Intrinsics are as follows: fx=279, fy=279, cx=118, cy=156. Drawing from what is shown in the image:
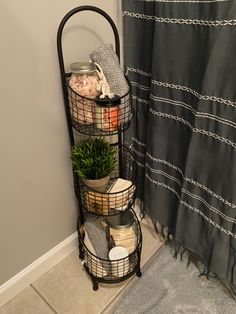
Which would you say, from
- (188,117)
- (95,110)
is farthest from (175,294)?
(95,110)

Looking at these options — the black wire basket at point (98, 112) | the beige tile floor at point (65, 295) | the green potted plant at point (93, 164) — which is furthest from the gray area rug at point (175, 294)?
the black wire basket at point (98, 112)

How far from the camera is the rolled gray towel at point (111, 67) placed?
3.01ft

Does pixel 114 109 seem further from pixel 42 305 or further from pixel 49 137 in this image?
pixel 42 305

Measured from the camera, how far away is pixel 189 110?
1.00 meters

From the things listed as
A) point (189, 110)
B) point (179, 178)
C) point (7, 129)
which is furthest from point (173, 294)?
point (7, 129)

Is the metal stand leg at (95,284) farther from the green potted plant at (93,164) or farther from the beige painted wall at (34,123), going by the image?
the green potted plant at (93,164)

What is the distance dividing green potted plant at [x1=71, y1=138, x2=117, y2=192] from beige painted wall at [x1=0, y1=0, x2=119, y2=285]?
5.1 inches

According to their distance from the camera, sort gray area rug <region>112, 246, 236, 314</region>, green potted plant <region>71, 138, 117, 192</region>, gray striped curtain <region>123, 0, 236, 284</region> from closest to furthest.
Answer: gray striped curtain <region>123, 0, 236, 284</region> → green potted plant <region>71, 138, 117, 192</region> → gray area rug <region>112, 246, 236, 314</region>

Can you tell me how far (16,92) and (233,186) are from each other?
79 centimetres

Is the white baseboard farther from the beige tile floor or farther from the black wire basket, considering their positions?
the black wire basket

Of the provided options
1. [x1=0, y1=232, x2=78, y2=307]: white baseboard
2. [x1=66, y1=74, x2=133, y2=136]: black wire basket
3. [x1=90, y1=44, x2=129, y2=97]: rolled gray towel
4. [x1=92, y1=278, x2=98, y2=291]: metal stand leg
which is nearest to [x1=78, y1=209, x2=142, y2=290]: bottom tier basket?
[x1=92, y1=278, x2=98, y2=291]: metal stand leg

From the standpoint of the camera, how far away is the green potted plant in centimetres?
101

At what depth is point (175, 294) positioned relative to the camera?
1.21 meters

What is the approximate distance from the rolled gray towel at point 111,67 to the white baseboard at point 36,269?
784mm
